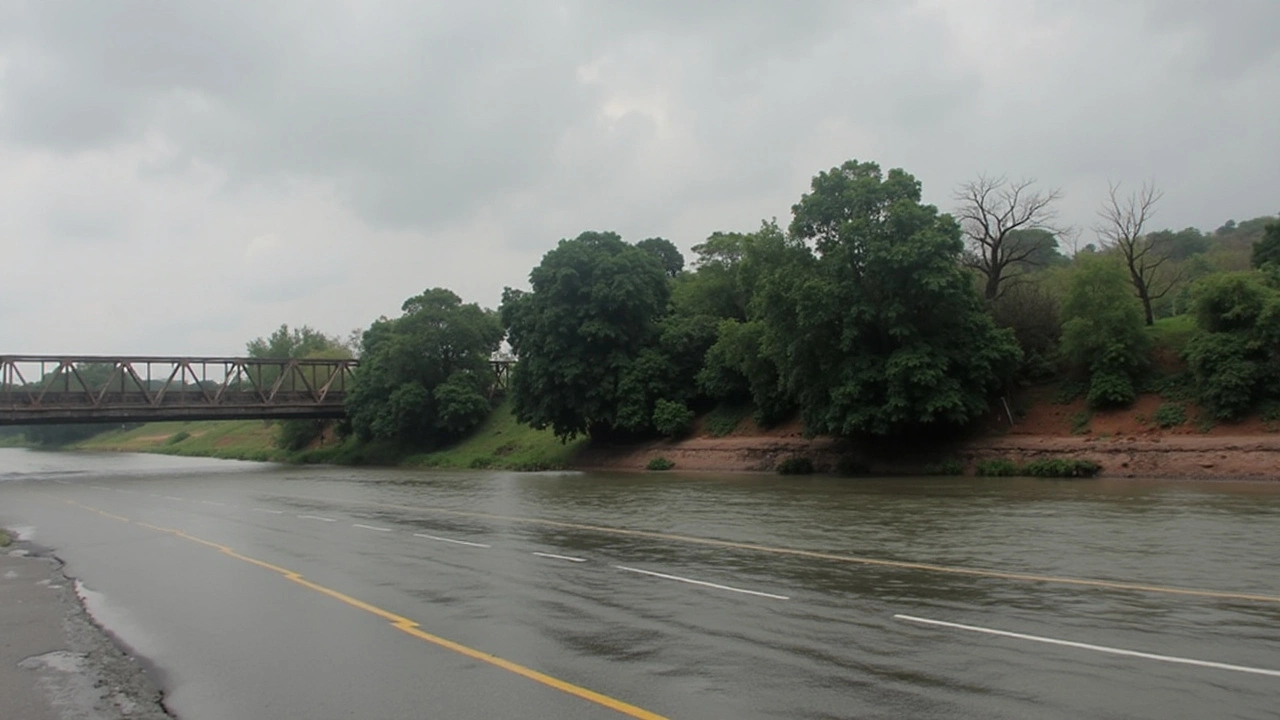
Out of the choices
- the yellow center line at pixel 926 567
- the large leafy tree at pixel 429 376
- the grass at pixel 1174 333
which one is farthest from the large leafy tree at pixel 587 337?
the yellow center line at pixel 926 567

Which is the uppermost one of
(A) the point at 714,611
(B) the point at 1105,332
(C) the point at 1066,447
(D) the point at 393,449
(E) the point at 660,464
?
(B) the point at 1105,332

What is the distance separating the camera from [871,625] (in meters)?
10.4

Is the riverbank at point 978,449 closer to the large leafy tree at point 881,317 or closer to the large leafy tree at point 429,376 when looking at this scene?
the large leafy tree at point 881,317

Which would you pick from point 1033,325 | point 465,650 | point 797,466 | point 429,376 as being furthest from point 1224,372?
point 429,376

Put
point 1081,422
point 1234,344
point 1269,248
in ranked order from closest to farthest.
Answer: point 1234,344, point 1081,422, point 1269,248

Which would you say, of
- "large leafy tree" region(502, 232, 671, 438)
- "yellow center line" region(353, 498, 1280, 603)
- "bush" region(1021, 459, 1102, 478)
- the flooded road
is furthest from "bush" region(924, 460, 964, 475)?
"yellow center line" region(353, 498, 1280, 603)

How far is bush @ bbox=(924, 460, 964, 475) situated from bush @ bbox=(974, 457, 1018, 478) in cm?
77

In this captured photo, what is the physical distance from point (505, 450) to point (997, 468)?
41030mm

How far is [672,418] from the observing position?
5844 centimetres

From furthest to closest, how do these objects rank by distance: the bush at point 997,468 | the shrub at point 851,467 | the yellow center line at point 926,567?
the shrub at point 851,467 < the bush at point 997,468 < the yellow center line at point 926,567

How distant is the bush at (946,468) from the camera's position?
41900 millimetres

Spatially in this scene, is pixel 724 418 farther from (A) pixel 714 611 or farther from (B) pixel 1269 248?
(A) pixel 714 611

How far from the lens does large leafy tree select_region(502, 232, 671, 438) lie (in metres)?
61.0

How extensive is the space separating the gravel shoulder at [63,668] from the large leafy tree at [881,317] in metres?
35.1
